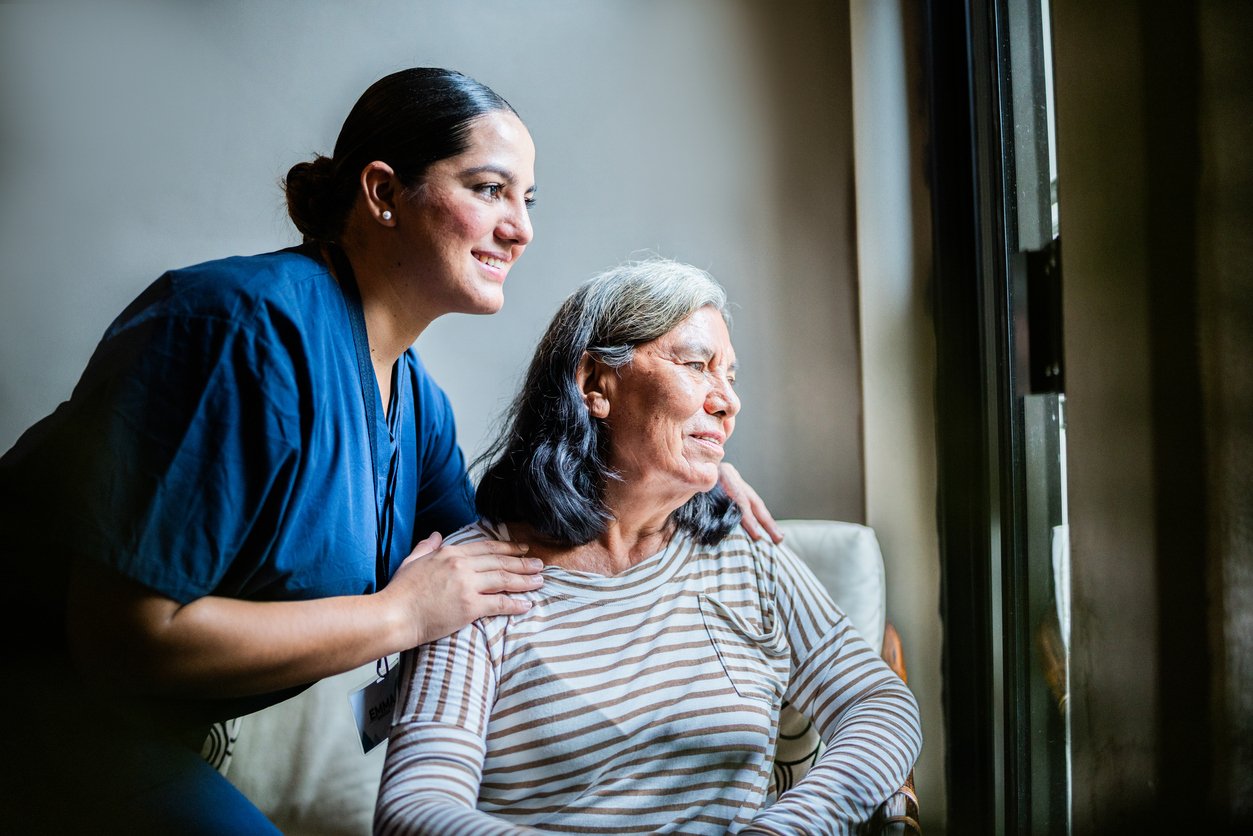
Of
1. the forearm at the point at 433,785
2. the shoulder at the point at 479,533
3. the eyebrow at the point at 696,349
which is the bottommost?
the forearm at the point at 433,785

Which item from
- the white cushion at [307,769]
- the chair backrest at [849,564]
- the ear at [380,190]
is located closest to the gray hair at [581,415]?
the chair backrest at [849,564]

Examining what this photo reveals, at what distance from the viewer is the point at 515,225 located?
33.2 inches

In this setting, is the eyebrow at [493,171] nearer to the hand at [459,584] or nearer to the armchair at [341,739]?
Result: the hand at [459,584]

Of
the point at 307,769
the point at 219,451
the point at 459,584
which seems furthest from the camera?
the point at 307,769

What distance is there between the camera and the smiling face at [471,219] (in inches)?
31.9

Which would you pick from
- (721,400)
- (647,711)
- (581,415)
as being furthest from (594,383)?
(647,711)

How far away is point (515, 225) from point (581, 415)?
217 mm

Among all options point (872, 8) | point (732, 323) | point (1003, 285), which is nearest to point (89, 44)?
point (732, 323)

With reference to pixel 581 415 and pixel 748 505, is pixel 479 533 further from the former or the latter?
pixel 748 505

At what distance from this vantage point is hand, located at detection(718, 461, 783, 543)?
952 mm

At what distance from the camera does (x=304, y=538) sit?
0.77m

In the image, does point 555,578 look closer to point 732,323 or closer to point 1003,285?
point 732,323

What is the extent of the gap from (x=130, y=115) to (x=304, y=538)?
1.73 feet

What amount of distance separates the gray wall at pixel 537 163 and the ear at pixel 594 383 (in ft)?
0.27
